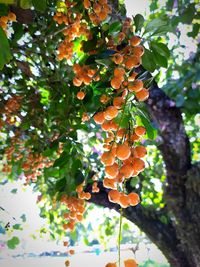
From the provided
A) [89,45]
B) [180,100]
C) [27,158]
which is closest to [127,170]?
[89,45]

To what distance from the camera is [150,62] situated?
73 centimetres

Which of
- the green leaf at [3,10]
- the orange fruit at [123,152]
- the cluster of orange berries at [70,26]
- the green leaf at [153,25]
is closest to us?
the orange fruit at [123,152]

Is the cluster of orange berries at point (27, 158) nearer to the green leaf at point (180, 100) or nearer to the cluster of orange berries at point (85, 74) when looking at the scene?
the cluster of orange berries at point (85, 74)

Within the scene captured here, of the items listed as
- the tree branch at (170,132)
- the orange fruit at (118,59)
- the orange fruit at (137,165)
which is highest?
the tree branch at (170,132)

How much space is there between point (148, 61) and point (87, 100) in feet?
0.73

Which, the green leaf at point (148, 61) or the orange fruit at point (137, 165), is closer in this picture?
the orange fruit at point (137, 165)

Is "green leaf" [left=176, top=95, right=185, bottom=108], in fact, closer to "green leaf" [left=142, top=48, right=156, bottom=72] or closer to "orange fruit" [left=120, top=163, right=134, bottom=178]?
"green leaf" [left=142, top=48, right=156, bottom=72]

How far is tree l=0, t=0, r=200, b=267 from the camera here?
733mm

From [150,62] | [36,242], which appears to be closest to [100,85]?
[150,62]

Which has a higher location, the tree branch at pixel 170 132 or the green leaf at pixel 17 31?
the tree branch at pixel 170 132

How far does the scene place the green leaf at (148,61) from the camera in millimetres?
722

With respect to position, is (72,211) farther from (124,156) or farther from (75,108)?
(124,156)

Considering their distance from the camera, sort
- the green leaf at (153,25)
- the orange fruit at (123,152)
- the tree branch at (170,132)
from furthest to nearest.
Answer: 1. the tree branch at (170,132)
2. the green leaf at (153,25)
3. the orange fruit at (123,152)

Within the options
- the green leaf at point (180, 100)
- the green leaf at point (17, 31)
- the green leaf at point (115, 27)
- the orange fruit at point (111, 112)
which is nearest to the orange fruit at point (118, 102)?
the orange fruit at point (111, 112)
